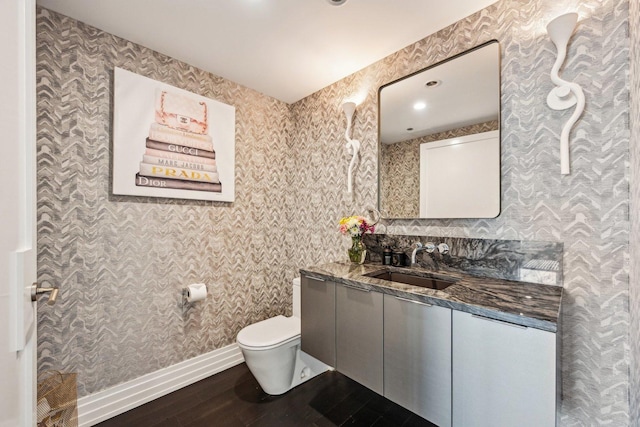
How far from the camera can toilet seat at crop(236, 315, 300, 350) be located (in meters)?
1.84

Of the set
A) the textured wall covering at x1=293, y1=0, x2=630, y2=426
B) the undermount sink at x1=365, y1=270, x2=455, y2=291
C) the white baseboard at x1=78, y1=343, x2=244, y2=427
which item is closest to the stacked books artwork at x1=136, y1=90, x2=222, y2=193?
the white baseboard at x1=78, y1=343, x2=244, y2=427

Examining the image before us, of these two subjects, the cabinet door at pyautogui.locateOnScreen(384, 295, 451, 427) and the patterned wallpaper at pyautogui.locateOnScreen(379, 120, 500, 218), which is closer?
the cabinet door at pyautogui.locateOnScreen(384, 295, 451, 427)

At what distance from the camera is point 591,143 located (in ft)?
4.27

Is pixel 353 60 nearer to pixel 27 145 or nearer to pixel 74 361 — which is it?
pixel 27 145

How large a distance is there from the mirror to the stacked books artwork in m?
1.38

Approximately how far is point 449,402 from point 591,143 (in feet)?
4.44

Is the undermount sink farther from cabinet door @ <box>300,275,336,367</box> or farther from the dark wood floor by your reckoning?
the dark wood floor

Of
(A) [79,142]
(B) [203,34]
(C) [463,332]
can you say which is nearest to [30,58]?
(A) [79,142]

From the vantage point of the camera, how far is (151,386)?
1946 mm

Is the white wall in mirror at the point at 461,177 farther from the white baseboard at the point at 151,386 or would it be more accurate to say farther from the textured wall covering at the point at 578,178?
the white baseboard at the point at 151,386

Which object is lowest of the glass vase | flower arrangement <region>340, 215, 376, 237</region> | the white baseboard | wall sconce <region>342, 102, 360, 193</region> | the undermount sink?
the white baseboard

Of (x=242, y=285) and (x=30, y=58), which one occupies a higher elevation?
(x=30, y=58)

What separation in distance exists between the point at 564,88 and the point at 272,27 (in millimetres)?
1663

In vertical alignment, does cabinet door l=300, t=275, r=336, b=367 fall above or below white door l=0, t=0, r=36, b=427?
below
